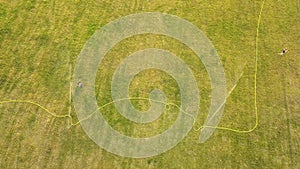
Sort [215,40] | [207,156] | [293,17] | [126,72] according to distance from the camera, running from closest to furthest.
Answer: [207,156] → [126,72] → [215,40] → [293,17]

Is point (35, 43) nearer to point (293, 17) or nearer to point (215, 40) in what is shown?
point (215, 40)

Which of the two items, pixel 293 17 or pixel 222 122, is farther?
pixel 293 17

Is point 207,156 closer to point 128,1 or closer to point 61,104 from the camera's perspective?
point 61,104

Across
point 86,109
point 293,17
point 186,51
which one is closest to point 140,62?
point 186,51

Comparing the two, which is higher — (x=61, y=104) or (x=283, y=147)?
(x=61, y=104)

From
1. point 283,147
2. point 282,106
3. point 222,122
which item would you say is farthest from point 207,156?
point 282,106

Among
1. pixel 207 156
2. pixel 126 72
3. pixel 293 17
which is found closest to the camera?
pixel 207 156
